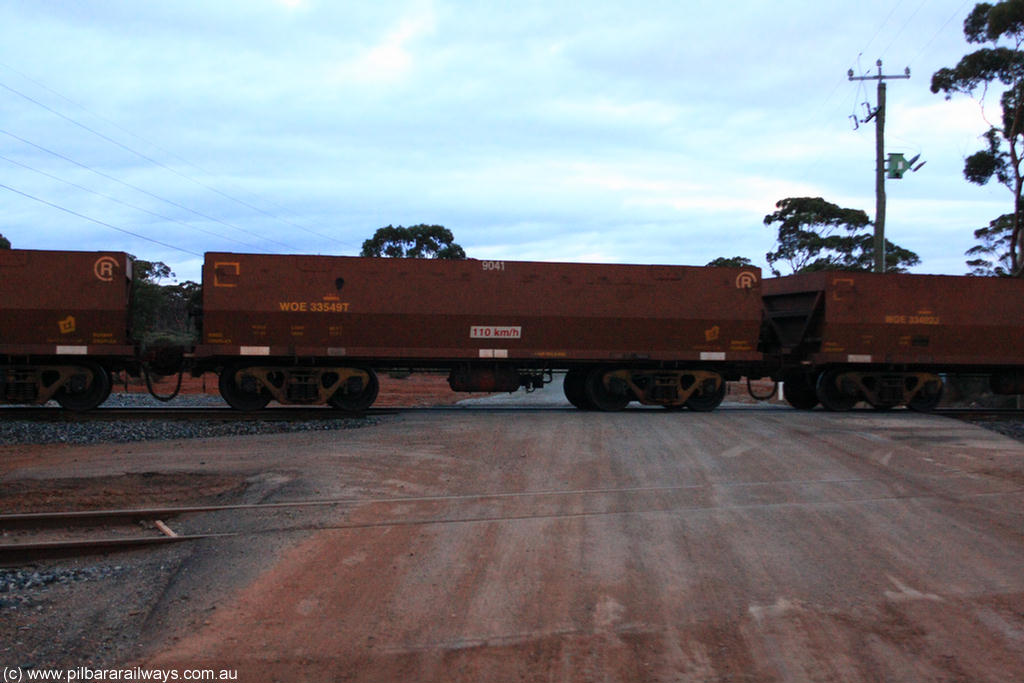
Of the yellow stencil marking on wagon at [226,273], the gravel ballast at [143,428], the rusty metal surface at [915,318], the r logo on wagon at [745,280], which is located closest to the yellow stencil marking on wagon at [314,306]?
the yellow stencil marking on wagon at [226,273]

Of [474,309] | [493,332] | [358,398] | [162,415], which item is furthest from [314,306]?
[493,332]

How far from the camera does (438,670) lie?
14.3 ft

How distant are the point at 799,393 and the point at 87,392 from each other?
15.6 meters

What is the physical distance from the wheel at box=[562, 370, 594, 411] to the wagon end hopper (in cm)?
887

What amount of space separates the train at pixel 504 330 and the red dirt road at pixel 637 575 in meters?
5.96

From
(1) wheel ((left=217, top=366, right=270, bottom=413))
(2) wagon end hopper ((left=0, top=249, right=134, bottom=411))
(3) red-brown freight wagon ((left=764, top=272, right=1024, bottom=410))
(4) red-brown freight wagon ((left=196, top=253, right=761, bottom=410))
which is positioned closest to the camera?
(2) wagon end hopper ((left=0, top=249, right=134, bottom=411))

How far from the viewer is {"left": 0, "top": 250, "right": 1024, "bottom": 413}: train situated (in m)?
15.1

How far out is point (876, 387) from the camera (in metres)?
17.4

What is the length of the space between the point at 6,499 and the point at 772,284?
50.6 feet

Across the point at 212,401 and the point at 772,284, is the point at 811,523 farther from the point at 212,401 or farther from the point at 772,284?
the point at 212,401

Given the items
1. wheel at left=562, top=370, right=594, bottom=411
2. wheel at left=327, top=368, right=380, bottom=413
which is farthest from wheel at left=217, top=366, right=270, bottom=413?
wheel at left=562, top=370, right=594, bottom=411

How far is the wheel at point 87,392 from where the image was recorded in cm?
1529

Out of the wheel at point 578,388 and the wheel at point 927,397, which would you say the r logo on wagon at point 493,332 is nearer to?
the wheel at point 578,388

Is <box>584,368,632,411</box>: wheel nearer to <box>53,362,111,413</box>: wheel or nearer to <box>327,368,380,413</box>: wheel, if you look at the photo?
<box>327,368,380,413</box>: wheel
